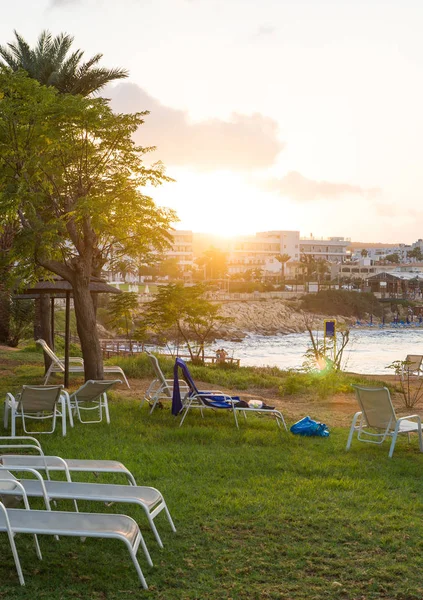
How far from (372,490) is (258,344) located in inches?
2171

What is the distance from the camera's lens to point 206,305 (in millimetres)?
24141

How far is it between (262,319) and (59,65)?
63.8m

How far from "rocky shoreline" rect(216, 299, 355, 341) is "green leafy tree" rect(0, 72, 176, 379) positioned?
53.1 metres

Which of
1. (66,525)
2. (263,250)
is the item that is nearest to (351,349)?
(66,525)

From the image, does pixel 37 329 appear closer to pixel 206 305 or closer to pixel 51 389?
pixel 206 305

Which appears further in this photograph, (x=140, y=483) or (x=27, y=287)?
(x=27, y=287)

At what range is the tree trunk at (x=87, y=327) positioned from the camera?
1400 cm

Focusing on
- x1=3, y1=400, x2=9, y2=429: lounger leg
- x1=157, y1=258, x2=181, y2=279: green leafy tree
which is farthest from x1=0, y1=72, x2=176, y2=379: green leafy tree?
x1=157, y1=258, x2=181, y2=279: green leafy tree

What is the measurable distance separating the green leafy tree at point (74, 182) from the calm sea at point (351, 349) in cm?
2094

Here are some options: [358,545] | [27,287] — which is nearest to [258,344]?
[27,287]

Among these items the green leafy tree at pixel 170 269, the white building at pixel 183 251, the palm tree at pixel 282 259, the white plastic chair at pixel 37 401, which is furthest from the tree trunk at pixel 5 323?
the palm tree at pixel 282 259

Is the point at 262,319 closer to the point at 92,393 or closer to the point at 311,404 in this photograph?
the point at 311,404

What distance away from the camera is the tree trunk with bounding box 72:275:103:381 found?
14000 mm

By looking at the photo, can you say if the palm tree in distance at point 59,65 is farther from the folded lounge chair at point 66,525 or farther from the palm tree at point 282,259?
the palm tree at point 282,259
